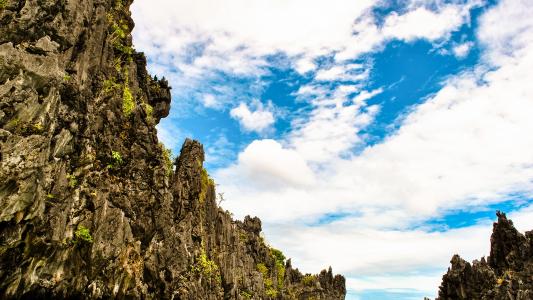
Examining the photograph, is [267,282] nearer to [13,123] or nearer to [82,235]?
[82,235]

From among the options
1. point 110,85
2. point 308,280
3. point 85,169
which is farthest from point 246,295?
point 308,280

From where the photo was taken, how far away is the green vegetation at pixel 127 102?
2861cm

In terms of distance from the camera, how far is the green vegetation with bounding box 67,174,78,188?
74.1 ft

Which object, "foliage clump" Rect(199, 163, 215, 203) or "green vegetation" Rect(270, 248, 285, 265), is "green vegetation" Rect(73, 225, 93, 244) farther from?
"green vegetation" Rect(270, 248, 285, 265)

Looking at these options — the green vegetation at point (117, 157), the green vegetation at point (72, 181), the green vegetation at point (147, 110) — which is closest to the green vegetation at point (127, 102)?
the green vegetation at point (147, 110)

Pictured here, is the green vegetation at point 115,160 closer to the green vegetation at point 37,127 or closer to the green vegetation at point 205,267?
the green vegetation at point 37,127

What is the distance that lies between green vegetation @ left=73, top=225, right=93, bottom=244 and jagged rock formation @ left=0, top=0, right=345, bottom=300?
0.23 feet

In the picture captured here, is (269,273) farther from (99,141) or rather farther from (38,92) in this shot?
(38,92)

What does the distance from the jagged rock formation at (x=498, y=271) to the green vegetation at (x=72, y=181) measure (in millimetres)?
61034

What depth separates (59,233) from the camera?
20.6 m

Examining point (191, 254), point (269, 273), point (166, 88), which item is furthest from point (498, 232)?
point (166, 88)

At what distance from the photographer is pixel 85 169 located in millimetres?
24031

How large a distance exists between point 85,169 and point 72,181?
1450 millimetres

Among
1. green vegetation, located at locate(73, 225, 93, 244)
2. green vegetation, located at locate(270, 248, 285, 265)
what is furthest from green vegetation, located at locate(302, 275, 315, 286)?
green vegetation, located at locate(73, 225, 93, 244)
